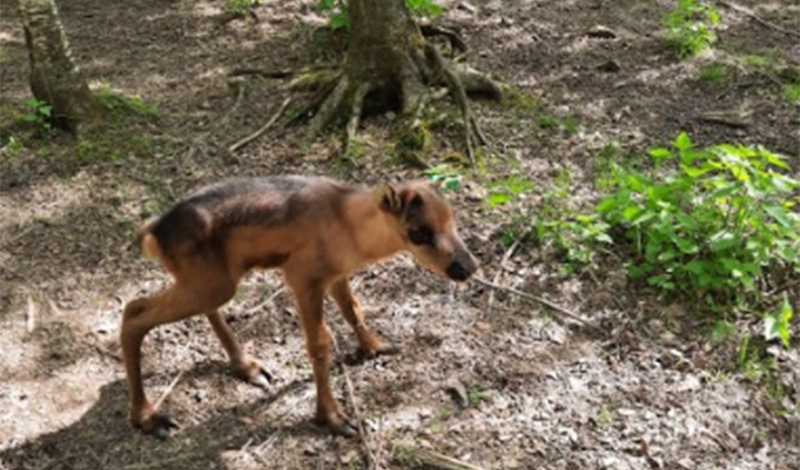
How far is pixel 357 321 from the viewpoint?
205 inches

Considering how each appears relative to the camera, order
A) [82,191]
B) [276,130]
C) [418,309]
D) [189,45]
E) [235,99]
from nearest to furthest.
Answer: [418,309] < [82,191] < [276,130] < [235,99] < [189,45]

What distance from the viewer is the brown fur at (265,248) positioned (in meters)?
4.57

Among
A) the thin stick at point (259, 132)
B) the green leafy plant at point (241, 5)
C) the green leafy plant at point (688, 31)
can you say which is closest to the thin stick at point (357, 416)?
the thin stick at point (259, 132)

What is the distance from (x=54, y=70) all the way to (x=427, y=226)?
4867 millimetres

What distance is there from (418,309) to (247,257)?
1.48m

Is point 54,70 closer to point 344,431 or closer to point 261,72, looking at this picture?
point 261,72

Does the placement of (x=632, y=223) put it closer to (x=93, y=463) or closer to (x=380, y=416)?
(x=380, y=416)

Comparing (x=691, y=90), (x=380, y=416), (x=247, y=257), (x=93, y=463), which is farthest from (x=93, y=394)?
(x=691, y=90)

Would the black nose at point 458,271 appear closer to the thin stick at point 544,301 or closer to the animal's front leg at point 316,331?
the animal's front leg at point 316,331

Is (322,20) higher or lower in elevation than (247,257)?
lower

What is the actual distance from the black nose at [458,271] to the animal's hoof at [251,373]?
60.4 inches

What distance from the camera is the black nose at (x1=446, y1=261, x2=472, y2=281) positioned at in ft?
14.0

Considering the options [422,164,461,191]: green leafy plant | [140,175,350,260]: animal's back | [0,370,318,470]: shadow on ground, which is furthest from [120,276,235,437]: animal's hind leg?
[422,164,461,191]: green leafy plant

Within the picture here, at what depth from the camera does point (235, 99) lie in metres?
8.55
